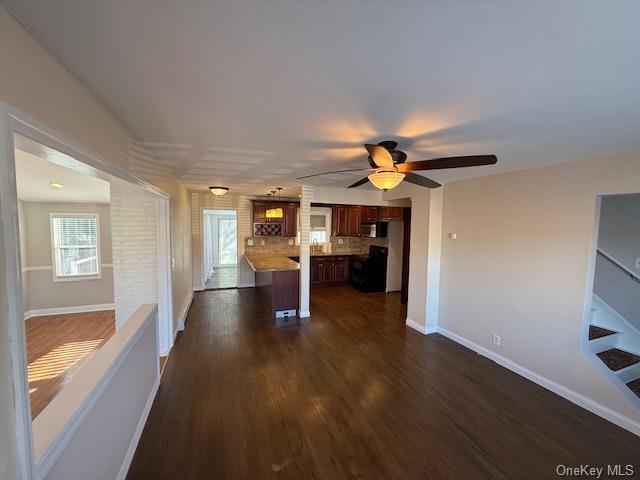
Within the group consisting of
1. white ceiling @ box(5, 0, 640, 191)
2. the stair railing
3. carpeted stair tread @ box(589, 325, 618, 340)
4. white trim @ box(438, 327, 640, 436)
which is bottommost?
white trim @ box(438, 327, 640, 436)

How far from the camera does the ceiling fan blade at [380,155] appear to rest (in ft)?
6.02

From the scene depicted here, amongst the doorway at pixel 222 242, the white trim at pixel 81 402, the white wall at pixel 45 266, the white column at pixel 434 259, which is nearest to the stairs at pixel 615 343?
the white column at pixel 434 259

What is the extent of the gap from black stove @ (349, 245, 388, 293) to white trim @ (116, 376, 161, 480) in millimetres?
4716

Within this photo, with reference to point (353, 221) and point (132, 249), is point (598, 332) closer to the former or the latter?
point (353, 221)

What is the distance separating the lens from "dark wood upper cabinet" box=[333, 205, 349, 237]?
6642mm

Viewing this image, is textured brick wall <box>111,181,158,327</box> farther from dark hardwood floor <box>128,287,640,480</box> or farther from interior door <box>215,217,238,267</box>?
interior door <box>215,217,238,267</box>

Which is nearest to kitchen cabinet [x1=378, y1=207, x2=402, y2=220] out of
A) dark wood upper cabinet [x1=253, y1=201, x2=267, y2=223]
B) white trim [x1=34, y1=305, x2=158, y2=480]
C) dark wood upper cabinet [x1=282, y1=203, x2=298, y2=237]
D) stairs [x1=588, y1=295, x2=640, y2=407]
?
dark wood upper cabinet [x1=282, y1=203, x2=298, y2=237]

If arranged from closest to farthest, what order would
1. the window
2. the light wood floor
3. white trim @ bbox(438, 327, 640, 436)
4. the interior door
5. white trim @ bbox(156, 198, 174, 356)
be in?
white trim @ bbox(438, 327, 640, 436)
the light wood floor
white trim @ bbox(156, 198, 174, 356)
the window
the interior door

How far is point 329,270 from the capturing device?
22.6 ft

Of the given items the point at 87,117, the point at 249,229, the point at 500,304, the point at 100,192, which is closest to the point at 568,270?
the point at 500,304

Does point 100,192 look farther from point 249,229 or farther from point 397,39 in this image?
point 397,39

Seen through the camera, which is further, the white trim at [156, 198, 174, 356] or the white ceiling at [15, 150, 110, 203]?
the white trim at [156, 198, 174, 356]

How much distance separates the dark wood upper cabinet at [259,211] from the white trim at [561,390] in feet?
16.0

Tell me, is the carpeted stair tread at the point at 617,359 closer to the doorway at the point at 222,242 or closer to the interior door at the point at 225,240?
the doorway at the point at 222,242
